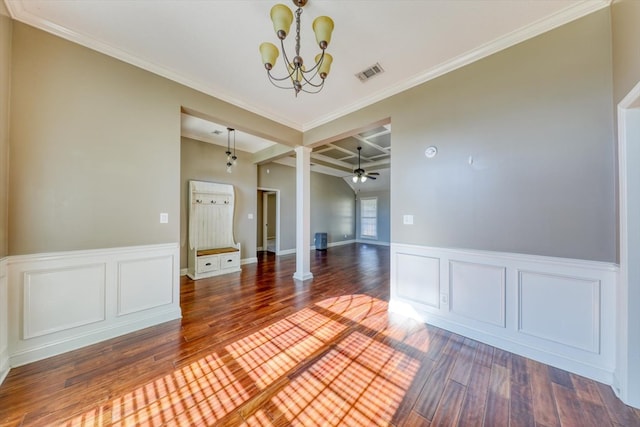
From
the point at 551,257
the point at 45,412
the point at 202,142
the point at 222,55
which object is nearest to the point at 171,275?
the point at 45,412

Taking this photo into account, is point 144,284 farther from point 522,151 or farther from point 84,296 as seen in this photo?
point 522,151

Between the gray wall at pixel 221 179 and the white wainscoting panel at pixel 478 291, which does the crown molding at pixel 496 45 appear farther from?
the gray wall at pixel 221 179

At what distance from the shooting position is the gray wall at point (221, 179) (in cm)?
449

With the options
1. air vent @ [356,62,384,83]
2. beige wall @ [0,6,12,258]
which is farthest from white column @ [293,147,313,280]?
beige wall @ [0,6,12,258]

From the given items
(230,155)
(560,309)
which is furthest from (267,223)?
(560,309)

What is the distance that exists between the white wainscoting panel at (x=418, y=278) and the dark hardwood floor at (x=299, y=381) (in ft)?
0.98

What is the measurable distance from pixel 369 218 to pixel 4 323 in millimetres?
9013

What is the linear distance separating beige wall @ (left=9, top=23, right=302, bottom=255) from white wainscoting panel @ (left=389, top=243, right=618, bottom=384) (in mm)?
3150

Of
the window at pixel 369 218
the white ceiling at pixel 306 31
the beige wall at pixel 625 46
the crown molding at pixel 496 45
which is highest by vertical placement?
→ the white ceiling at pixel 306 31

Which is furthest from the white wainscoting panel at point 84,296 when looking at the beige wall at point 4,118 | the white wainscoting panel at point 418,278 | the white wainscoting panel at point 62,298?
the white wainscoting panel at point 418,278

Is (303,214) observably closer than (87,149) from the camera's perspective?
No

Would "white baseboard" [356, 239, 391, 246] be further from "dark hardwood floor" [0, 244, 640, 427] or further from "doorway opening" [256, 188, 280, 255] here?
"dark hardwood floor" [0, 244, 640, 427]

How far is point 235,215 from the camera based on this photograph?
17.6 feet

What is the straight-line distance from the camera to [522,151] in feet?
6.44
